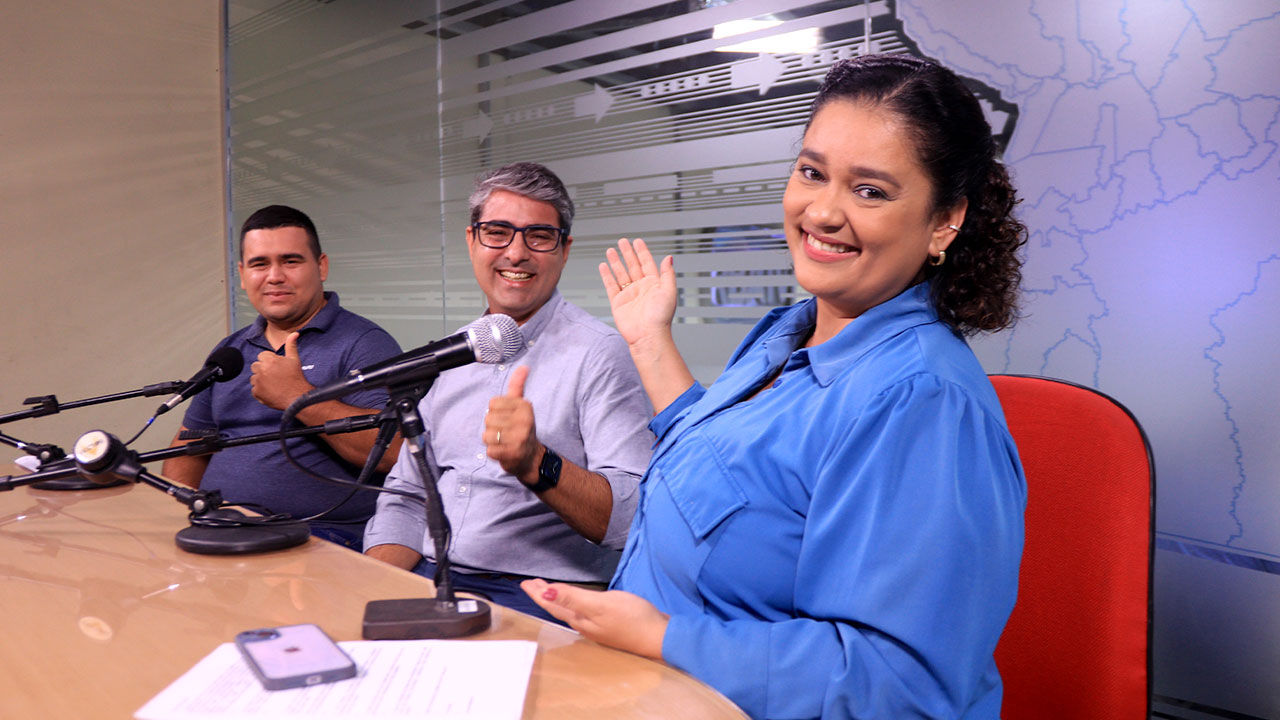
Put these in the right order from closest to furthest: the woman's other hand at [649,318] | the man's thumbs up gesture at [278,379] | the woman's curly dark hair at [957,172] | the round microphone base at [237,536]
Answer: the woman's curly dark hair at [957,172], the round microphone base at [237,536], the woman's other hand at [649,318], the man's thumbs up gesture at [278,379]

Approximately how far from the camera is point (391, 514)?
191 cm

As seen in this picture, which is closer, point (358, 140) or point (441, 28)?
point (441, 28)

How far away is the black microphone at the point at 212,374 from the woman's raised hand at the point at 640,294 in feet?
2.55

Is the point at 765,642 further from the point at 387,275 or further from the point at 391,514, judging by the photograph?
the point at 387,275

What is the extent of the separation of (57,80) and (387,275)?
1725mm

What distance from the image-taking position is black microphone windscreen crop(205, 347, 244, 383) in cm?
166

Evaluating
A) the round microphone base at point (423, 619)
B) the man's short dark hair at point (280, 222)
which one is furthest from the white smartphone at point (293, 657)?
the man's short dark hair at point (280, 222)

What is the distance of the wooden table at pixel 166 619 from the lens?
2.76 ft

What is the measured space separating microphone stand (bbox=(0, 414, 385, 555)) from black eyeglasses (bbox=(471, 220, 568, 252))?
769 mm

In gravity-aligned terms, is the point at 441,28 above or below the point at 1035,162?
above

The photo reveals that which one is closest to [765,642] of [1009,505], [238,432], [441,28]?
[1009,505]

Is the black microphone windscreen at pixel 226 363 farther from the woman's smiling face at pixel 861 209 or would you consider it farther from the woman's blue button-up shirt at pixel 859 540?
the woman's smiling face at pixel 861 209

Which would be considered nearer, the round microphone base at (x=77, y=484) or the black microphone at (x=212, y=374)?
the black microphone at (x=212, y=374)

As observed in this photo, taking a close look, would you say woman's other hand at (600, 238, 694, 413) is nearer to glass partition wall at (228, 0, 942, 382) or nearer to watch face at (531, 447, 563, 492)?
watch face at (531, 447, 563, 492)
